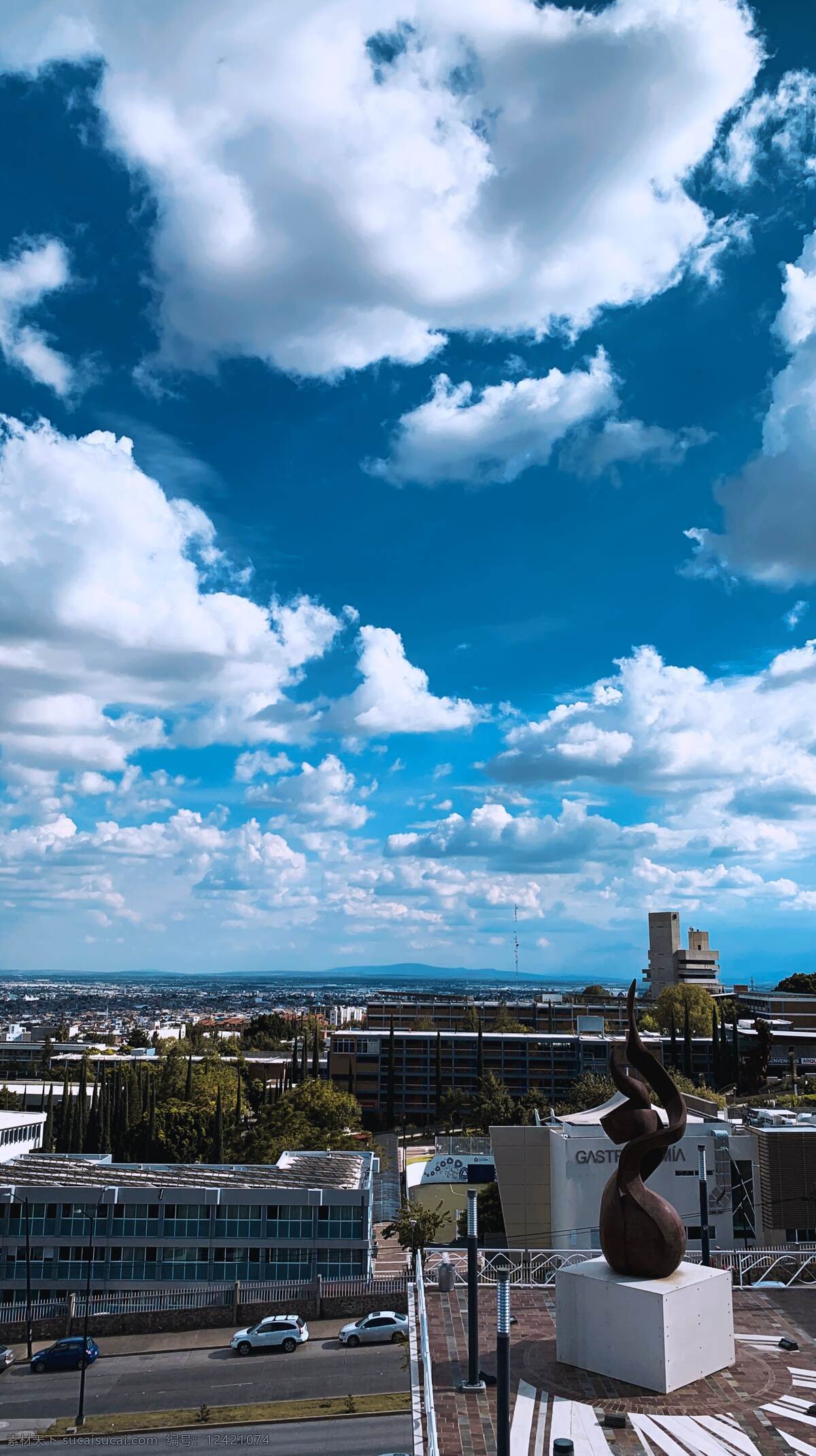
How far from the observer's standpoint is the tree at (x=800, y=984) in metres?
144

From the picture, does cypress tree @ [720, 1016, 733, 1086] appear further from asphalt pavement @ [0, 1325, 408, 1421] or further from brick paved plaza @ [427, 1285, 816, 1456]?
brick paved plaza @ [427, 1285, 816, 1456]

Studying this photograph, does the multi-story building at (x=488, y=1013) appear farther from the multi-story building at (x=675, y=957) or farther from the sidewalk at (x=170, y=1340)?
the sidewalk at (x=170, y=1340)

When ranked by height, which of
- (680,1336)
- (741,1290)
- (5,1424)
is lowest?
(5,1424)

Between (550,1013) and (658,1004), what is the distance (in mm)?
13872

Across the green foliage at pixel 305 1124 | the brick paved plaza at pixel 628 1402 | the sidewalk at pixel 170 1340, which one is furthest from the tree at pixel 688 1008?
the brick paved plaza at pixel 628 1402

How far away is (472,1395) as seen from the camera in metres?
21.7

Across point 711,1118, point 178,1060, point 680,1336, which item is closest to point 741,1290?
point 680,1336

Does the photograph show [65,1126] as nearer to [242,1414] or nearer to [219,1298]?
[219,1298]

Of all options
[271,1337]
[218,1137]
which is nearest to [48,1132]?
[218,1137]

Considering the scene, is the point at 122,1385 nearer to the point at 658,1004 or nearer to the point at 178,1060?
the point at 178,1060

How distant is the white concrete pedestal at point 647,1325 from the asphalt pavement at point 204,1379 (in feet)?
52.5

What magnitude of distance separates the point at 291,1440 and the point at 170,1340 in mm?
13652

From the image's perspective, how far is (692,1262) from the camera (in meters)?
29.3

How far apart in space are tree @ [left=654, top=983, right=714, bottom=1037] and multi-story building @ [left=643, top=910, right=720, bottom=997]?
121 ft
